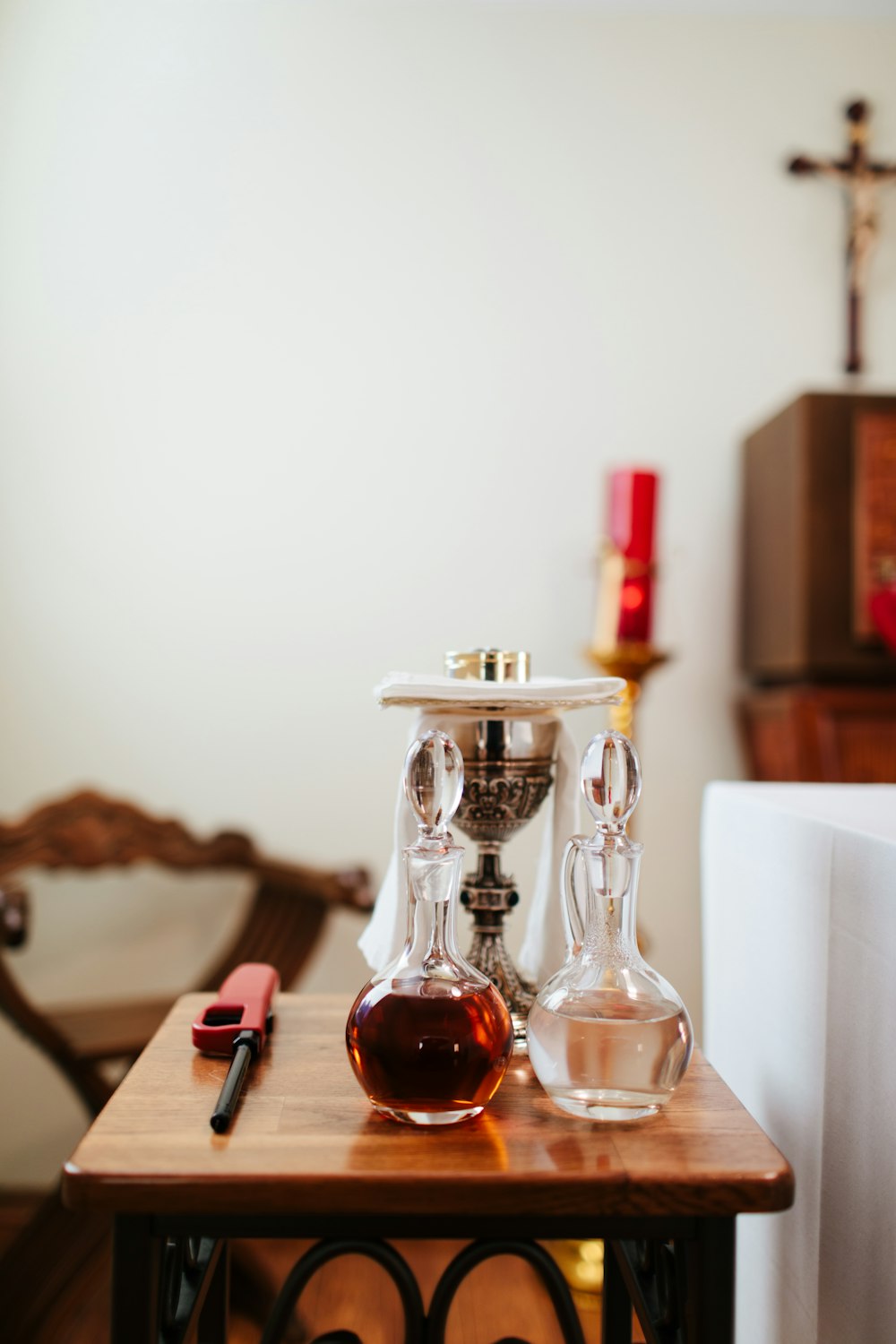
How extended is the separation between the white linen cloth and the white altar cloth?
0.19 m

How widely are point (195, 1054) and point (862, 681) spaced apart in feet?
4.32

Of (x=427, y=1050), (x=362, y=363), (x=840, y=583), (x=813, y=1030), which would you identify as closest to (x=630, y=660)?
(x=840, y=583)

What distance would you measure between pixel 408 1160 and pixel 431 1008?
0.29 ft

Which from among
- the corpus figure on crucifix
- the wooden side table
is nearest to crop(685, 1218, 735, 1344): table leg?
the wooden side table

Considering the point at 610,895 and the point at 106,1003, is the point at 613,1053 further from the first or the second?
the point at 106,1003

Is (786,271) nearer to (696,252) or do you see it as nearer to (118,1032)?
(696,252)

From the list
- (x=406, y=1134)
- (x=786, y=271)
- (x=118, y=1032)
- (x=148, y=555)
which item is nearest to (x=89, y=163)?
(x=148, y=555)

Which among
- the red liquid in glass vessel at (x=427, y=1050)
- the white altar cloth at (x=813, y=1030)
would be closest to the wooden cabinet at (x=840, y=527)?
the white altar cloth at (x=813, y=1030)

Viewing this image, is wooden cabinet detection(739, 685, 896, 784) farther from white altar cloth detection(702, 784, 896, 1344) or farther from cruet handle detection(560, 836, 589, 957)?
cruet handle detection(560, 836, 589, 957)

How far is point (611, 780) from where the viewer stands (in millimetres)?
740

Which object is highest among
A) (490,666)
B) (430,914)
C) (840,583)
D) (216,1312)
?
(840,583)

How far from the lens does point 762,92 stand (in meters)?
2.14

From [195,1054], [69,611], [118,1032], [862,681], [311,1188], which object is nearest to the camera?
[311,1188]

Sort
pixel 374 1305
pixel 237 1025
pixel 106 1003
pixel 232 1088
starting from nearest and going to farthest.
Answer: pixel 232 1088
pixel 237 1025
pixel 374 1305
pixel 106 1003
